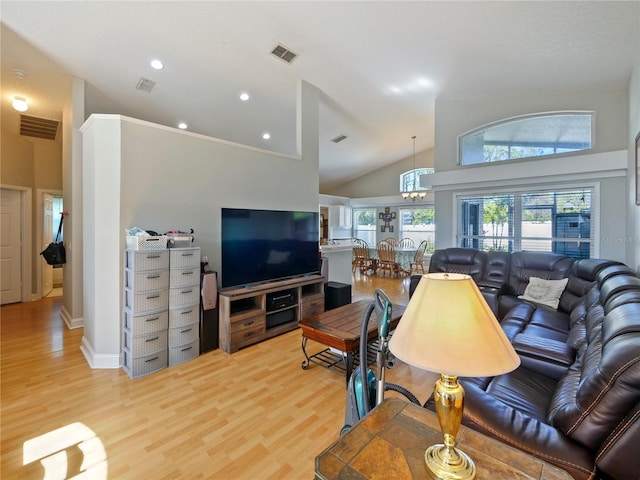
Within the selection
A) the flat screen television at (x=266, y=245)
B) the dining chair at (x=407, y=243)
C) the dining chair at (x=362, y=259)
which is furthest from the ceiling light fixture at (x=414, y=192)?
the flat screen television at (x=266, y=245)

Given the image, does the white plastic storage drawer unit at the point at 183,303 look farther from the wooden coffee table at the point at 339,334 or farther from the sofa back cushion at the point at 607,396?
the sofa back cushion at the point at 607,396

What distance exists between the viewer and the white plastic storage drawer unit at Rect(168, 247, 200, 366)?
9.40 feet

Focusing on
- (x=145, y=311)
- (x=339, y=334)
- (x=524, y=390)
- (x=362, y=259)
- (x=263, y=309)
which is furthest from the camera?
(x=362, y=259)

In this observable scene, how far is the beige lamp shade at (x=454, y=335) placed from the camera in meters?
0.77

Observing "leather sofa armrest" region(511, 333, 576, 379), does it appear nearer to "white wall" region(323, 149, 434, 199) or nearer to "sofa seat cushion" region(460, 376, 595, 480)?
"sofa seat cushion" region(460, 376, 595, 480)

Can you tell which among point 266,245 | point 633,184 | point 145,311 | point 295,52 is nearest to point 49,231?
point 145,311

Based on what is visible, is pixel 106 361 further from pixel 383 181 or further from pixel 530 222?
pixel 383 181

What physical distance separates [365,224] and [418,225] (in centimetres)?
190

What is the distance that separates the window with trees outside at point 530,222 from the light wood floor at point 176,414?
3.22 m

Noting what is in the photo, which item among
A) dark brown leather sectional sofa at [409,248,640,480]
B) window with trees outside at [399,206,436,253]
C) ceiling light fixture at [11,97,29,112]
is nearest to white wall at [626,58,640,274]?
dark brown leather sectional sofa at [409,248,640,480]

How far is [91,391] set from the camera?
2.43 m

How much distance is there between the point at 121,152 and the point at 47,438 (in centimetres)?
230

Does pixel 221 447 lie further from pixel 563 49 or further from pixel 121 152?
pixel 563 49

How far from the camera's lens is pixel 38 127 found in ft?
16.7
